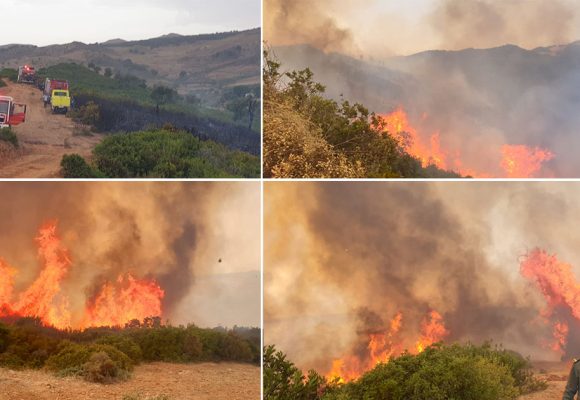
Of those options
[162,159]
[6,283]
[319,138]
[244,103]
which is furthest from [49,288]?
[319,138]

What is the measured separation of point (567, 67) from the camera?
8.95 m

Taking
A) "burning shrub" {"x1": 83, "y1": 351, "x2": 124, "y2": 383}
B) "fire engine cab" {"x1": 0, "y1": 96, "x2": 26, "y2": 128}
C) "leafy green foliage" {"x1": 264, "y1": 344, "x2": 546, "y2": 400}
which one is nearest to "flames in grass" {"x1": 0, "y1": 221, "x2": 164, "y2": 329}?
"burning shrub" {"x1": 83, "y1": 351, "x2": 124, "y2": 383}

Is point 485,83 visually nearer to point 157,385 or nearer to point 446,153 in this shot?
point 446,153

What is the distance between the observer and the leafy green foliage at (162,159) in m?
8.31

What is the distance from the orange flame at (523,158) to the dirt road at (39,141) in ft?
13.7

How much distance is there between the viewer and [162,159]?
8.40m

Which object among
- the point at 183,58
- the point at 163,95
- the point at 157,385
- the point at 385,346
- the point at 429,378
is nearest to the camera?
the point at 429,378

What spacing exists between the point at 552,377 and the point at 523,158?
2.28 meters

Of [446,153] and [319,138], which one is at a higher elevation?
[319,138]

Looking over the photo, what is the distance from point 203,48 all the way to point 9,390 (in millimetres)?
3927

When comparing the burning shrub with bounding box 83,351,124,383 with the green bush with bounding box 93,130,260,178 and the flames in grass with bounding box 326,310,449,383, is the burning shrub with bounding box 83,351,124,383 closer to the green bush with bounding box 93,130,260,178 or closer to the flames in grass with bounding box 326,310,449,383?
the green bush with bounding box 93,130,260,178

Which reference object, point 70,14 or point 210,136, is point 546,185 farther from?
point 70,14

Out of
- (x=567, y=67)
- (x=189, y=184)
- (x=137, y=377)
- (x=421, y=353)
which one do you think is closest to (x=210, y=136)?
(x=189, y=184)

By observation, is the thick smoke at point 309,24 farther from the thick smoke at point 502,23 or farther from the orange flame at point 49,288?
the orange flame at point 49,288
